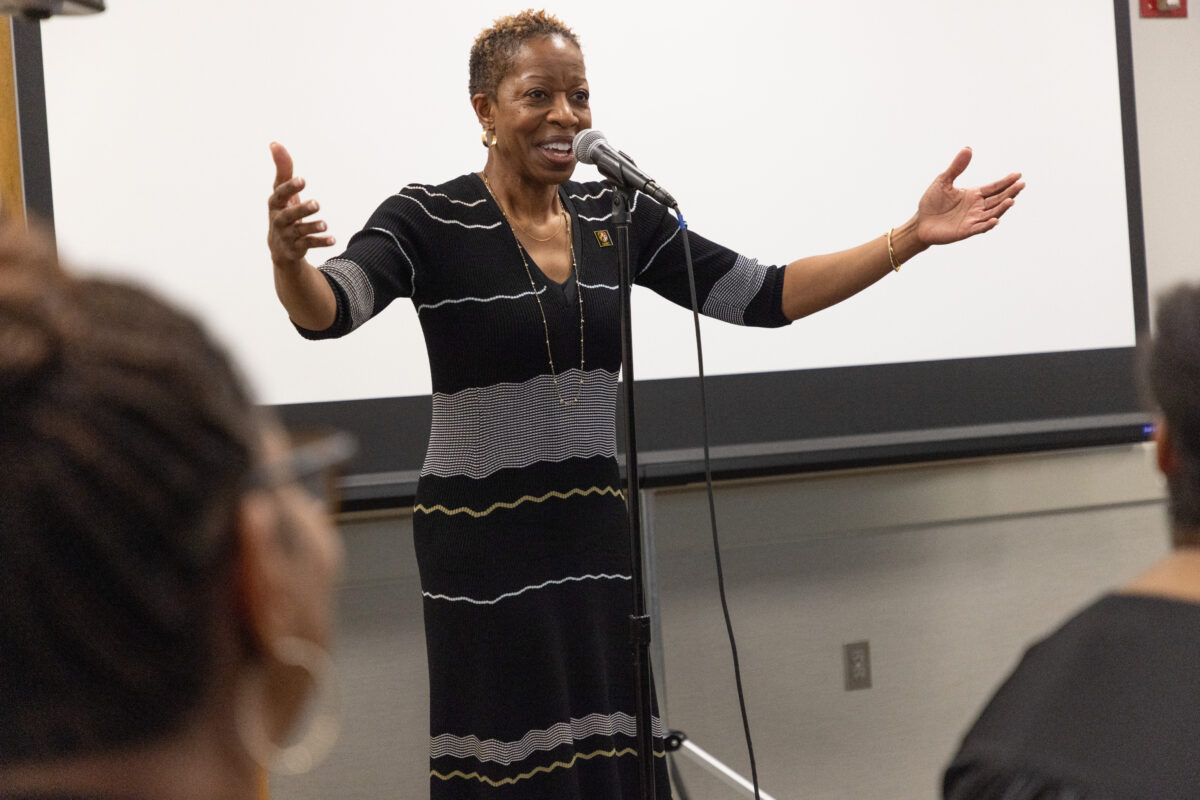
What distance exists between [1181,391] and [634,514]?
899 millimetres

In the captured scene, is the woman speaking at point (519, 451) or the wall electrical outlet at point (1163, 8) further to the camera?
the wall electrical outlet at point (1163, 8)

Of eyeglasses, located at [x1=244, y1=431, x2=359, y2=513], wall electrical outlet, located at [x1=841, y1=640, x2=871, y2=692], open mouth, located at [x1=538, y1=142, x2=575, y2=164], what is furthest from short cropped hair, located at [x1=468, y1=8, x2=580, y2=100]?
wall electrical outlet, located at [x1=841, y1=640, x2=871, y2=692]

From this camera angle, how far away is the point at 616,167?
5.25ft

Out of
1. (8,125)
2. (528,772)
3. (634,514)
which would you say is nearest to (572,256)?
(634,514)

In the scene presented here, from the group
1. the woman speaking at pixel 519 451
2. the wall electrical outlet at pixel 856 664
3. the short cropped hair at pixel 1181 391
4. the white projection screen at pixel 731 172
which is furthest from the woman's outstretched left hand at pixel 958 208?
the wall electrical outlet at pixel 856 664

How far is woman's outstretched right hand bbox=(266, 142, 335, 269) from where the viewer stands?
1.44 m

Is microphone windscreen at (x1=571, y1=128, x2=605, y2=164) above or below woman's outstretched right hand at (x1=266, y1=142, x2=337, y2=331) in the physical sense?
above

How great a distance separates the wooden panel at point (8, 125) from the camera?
2.03 meters

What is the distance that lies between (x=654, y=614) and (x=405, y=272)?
4.16 ft

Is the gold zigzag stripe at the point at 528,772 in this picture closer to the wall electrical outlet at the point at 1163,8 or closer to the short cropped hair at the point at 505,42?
the short cropped hair at the point at 505,42

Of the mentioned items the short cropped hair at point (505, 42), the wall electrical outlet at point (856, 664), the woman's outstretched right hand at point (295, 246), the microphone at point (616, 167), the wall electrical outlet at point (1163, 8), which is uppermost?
the wall electrical outlet at point (1163, 8)

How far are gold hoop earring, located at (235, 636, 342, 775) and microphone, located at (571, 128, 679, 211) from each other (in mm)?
1123

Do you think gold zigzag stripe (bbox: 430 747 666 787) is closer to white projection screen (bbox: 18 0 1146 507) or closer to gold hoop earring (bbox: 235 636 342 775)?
white projection screen (bbox: 18 0 1146 507)

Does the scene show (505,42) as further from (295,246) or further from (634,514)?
(634,514)
